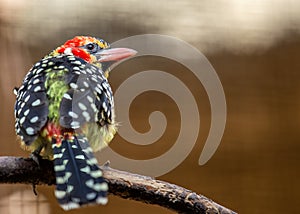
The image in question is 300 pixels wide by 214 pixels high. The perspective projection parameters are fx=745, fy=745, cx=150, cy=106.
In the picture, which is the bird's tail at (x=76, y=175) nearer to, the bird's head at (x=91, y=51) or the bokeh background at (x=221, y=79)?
the bird's head at (x=91, y=51)

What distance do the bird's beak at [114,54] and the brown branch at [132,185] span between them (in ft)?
0.63

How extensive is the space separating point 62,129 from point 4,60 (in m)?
0.73

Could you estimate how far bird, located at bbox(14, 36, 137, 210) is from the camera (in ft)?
2.89

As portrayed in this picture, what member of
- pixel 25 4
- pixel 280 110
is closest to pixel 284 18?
pixel 280 110

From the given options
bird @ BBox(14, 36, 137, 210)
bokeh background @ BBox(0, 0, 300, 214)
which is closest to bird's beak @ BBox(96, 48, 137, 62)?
bird @ BBox(14, 36, 137, 210)

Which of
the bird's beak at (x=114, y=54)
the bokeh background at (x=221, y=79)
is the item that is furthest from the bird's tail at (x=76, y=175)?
the bokeh background at (x=221, y=79)

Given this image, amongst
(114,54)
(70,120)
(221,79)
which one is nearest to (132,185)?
(70,120)

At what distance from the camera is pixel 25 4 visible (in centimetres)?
174

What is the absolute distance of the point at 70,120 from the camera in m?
0.99

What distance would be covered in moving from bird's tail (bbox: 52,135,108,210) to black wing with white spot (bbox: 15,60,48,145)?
4 centimetres

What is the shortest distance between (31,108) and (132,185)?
173 mm

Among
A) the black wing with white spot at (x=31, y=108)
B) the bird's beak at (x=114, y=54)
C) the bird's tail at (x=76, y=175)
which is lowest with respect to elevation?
the bird's tail at (x=76, y=175)

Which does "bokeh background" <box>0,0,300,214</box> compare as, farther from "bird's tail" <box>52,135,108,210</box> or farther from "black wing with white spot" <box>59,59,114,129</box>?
"bird's tail" <box>52,135,108,210</box>

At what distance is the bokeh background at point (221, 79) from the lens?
171cm
